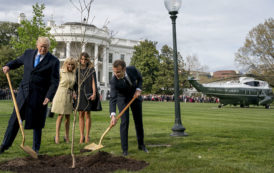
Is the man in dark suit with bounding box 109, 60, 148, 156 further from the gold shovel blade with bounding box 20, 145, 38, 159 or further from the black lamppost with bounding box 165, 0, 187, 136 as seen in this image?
the black lamppost with bounding box 165, 0, 187, 136

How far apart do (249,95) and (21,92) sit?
32133 millimetres

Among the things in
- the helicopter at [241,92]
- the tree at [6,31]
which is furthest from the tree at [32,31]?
the tree at [6,31]

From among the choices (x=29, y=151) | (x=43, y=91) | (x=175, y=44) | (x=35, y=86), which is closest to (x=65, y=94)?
(x=43, y=91)

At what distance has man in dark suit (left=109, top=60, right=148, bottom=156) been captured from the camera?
207 inches

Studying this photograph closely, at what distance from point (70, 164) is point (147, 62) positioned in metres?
60.6

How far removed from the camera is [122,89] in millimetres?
5453

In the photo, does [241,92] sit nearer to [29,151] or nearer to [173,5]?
[173,5]

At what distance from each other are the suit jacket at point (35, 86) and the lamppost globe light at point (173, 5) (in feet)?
14.8

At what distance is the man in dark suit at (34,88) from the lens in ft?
16.9

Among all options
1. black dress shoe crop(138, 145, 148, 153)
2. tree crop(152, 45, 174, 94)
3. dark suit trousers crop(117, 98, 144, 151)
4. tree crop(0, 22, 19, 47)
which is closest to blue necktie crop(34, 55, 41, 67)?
dark suit trousers crop(117, 98, 144, 151)


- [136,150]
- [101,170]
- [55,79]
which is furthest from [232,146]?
[55,79]

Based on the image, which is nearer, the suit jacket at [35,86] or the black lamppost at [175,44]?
the suit jacket at [35,86]

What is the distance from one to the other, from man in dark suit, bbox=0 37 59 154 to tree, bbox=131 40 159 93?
58.8 metres

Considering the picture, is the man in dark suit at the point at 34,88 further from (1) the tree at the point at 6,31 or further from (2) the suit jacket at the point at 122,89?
(1) the tree at the point at 6,31
